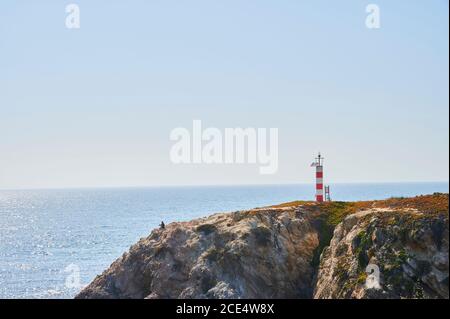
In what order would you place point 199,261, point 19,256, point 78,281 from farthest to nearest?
point 19,256 → point 78,281 → point 199,261

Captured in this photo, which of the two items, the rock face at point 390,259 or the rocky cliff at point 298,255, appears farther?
the rocky cliff at point 298,255

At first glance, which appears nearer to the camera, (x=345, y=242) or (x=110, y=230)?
(x=345, y=242)

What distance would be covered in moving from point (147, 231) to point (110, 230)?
43.6 feet

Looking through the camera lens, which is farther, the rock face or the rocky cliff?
the rocky cliff

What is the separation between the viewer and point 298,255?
46.0 metres

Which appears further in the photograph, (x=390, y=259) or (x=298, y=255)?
(x=298, y=255)

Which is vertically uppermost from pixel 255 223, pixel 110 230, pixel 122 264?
pixel 255 223

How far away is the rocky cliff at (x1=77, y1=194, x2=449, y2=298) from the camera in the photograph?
3847 cm

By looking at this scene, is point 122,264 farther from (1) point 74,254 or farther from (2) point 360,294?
(1) point 74,254

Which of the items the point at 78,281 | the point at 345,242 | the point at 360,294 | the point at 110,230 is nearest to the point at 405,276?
the point at 360,294

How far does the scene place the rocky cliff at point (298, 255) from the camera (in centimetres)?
3847

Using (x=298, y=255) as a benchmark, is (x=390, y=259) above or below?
above
